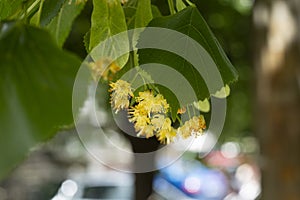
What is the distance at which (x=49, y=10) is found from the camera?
0.46 m

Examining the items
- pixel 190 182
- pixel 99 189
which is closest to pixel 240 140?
pixel 190 182

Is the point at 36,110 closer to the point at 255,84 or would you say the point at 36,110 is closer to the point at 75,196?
the point at 255,84

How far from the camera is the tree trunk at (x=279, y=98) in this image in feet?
6.08

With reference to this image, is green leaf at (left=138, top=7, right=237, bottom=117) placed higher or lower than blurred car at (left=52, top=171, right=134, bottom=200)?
higher

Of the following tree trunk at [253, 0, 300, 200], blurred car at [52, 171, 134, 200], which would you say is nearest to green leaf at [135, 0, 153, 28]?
tree trunk at [253, 0, 300, 200]

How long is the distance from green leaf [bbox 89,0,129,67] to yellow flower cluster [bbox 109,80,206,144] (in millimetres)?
→ 22

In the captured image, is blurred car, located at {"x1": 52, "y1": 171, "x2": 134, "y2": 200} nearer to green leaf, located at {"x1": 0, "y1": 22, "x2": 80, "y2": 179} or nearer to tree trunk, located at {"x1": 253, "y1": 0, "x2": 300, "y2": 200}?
tree trunk, located at {"x1": 253, "y1": 0, "x2": 300, "y2": 200}

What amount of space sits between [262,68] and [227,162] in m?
4.79

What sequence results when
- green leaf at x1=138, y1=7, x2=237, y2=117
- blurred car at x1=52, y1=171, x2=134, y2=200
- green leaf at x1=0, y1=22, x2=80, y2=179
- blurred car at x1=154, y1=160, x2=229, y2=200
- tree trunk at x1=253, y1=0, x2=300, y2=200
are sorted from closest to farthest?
green leaf at x1=0, y1=22, x2=80, y2=179, green leaf at x1=138, y1=7, x2=237, y2=117, tree trunk at x1=253, y1=0, x2=300, y2=200, blurred car at x1=52, y1=171, x2=134, y2=200, blurred car at x1=154, y1=160, x2=229, y2=200

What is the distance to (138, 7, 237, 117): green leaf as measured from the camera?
422 mm

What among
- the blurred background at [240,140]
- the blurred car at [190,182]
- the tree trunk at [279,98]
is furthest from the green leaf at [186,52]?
the blurred car at [190,182]

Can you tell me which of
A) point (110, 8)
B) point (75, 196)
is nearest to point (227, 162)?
point (75, 196)

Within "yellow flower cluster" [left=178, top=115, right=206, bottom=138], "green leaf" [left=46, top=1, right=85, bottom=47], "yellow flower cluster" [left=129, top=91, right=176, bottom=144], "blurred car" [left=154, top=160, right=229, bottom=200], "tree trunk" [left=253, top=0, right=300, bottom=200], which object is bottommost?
"blurred car" [left=154, top=160, right=229, bottom=200]

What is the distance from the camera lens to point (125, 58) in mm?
440
